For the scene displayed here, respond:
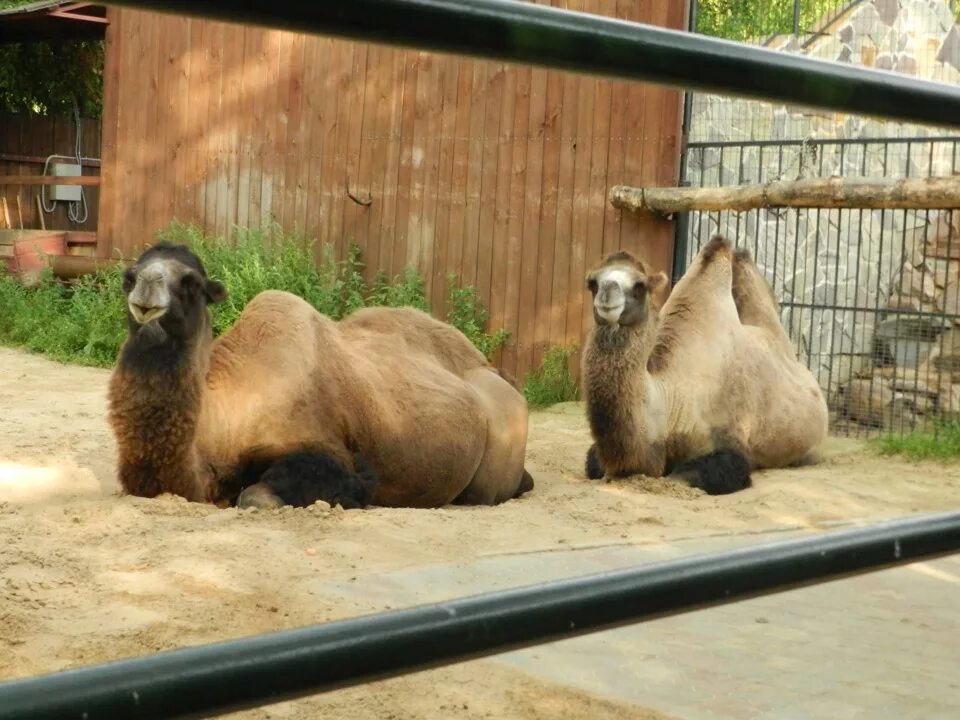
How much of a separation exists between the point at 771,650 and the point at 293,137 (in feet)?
33.9

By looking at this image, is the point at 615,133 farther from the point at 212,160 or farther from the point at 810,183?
the point at 212,160

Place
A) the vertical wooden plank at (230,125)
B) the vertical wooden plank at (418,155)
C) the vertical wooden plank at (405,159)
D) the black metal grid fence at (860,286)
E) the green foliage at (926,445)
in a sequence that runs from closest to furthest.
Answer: the green foliage at (926,445) → the black metal grid fence at (860,286) → the vertical wooden plank at (418,155) → the vertical wooden plank at (405,159) → the vertical wooden plank at (230,125)

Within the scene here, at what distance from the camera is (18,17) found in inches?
657

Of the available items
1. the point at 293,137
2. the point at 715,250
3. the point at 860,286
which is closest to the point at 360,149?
the point at 293,137

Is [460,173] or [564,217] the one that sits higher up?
[460,173]

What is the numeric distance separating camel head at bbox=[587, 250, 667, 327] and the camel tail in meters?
0.83

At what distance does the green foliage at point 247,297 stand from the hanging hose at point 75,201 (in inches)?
273

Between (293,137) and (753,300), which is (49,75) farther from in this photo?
(753,300)

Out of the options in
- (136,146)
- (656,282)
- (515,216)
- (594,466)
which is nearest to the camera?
(656,282)

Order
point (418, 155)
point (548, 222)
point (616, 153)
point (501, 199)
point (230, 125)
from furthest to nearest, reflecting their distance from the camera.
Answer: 1. point (230, 125)
2. point (418, 155)
3. point (501, 199)
4. point (548, 222)
5. point (616, 153)

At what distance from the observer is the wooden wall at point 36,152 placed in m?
20.4

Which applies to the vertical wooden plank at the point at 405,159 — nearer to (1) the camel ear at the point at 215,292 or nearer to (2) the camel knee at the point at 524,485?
(2) the camel knee at the point at 524,485

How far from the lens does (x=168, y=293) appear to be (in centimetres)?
539

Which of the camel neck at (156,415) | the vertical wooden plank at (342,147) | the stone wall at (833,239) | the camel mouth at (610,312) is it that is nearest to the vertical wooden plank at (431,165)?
the vertical wooden plank at (342,147)
